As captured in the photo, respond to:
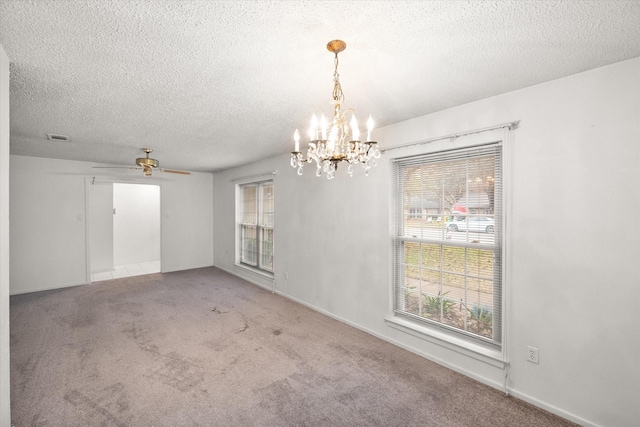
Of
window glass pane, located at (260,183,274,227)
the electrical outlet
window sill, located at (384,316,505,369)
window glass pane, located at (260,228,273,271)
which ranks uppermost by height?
window glass pane, located at (260,183,274,227)

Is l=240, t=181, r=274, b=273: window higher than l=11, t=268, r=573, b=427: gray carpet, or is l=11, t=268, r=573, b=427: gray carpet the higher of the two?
l=240, t=181, r=274, b=273: window

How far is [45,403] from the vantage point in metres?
2.11

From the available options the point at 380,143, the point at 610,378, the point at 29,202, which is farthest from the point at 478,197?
the point at 29,202

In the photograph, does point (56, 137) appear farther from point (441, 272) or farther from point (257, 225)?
point (441, 272)

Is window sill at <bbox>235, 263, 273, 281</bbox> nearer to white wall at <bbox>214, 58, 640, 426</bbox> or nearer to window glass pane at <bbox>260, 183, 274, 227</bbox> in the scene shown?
window glass pane at <bbox>260, 183, 274, 227</bbox>

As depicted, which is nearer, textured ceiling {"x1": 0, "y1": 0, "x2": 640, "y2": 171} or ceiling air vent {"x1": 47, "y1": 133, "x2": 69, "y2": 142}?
textured ceiling {"x1": 0, "y1": 0, "x2": 640, "y2": 171}

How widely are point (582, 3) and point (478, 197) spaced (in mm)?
1503

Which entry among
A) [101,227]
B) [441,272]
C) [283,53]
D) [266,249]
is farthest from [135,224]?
[441,272]

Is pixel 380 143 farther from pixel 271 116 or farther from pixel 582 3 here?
pixel 582 3

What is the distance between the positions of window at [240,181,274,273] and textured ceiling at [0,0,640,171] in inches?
103

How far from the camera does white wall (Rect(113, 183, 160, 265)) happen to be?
24.0 feet

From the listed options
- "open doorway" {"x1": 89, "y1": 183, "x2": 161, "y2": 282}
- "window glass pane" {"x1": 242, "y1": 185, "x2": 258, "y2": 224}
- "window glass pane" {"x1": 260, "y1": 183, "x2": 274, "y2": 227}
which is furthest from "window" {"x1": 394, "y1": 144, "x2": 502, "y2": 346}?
"open doorway" {"x1": 89, "y1": 183, "x2": 161, "y2": 282}

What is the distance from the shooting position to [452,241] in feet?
8.74

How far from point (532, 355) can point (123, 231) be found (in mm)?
8629
